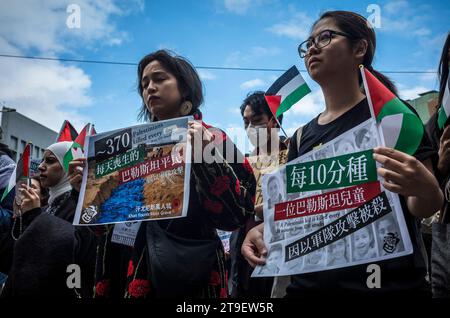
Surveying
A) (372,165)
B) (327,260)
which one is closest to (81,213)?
(327,260)

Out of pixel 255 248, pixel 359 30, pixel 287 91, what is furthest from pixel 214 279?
pixel 287 91

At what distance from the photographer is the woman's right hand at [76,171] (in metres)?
2.12

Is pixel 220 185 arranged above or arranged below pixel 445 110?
below

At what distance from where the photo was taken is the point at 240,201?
1.82 m

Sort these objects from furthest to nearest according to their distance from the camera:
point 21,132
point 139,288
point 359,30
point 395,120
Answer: point 21,132, point 359,30, point 139,288, point 395,120

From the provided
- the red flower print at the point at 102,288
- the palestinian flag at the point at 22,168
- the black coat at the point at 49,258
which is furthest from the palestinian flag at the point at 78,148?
the red flower print at the point at 102,288

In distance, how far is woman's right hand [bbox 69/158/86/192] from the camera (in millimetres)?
2121

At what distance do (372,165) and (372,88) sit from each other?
0.27 m

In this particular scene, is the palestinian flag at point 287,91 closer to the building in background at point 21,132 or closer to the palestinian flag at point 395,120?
the palestinian flag at point 395,120

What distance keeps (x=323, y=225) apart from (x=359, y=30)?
92cm

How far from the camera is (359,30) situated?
183 centimetres

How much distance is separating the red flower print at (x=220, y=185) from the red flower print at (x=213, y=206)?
4 centimetres

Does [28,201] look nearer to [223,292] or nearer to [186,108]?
[186,108]
